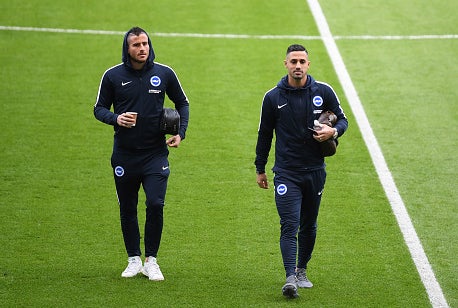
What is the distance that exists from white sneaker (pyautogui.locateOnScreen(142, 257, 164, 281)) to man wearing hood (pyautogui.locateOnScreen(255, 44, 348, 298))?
1.32m

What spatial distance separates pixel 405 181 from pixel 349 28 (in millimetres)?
6971

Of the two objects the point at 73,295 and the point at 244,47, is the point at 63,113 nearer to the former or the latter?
the point at 244,47

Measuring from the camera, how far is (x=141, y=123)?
10117mm

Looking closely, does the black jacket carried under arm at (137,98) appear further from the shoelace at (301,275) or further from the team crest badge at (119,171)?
the shoelace at (301,275)

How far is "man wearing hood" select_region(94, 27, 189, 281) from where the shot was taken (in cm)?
1009

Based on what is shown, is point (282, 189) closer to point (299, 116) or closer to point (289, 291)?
point (299, 116)

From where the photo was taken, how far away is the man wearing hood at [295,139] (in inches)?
382

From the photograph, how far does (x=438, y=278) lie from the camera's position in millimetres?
10578

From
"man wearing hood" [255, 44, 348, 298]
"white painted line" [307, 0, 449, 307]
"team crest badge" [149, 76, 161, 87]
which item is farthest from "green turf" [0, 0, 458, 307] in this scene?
"team crest badge" [149, 76, 161, 87]

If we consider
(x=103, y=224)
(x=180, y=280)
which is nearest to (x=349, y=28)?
(x=103, y=224)

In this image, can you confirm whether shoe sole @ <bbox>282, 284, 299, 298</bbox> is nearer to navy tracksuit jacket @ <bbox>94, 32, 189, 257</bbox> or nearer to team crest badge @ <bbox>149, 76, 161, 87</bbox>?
navy tracksuit jacket @ <bbox>94, 32, 189, 257</bbox>

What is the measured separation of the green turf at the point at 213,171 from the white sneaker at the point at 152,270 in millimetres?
121

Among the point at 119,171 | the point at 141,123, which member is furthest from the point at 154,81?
the point at 119,171

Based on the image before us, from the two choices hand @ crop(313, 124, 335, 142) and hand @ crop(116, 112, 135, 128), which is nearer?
hand @ crop(313, 124, 335, 142)
